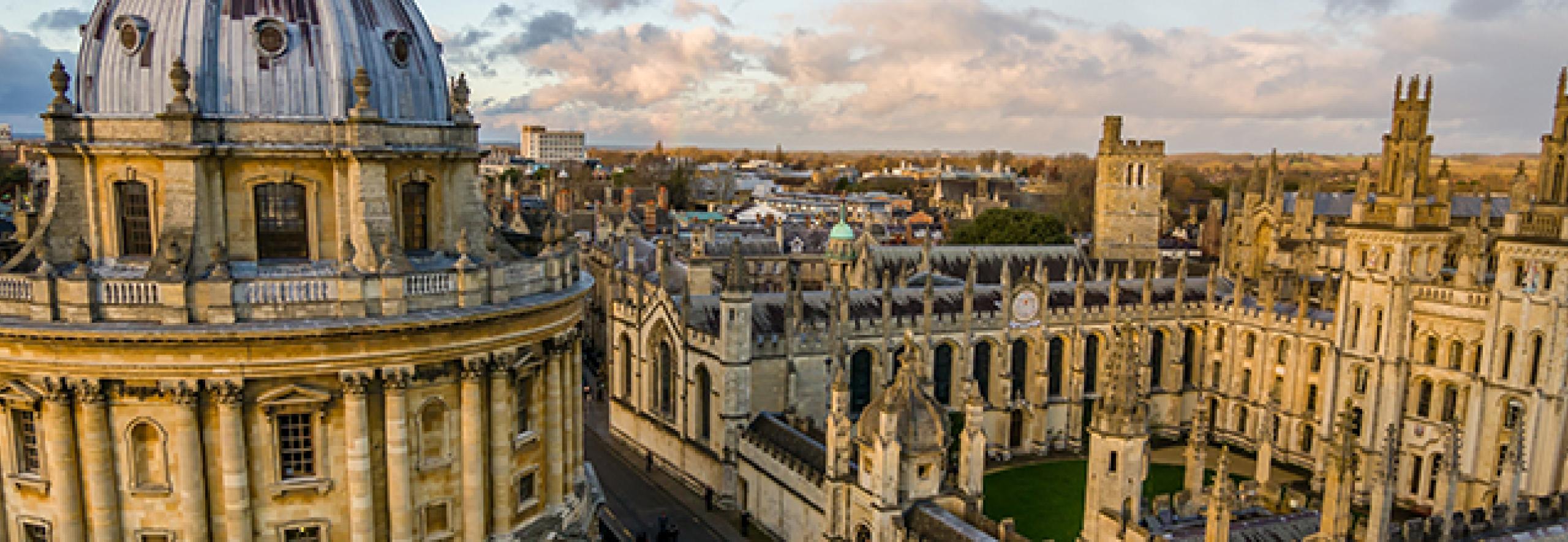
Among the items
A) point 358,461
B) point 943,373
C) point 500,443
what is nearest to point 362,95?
point 358,461

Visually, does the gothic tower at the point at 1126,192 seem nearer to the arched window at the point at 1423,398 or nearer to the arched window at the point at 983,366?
the arched window at the point at 983,366

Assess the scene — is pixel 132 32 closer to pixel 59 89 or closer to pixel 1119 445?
pixel 59 89

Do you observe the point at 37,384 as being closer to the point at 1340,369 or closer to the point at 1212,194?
the point at 1340,369

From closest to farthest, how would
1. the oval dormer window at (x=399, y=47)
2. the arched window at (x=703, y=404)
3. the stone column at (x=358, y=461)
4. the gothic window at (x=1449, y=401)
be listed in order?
the stone column at (x=358, y=461), the oval dormer window at (x=399, y=47), the gothic window at (x=1449, y=401), the arched window at (x=703, y=404)

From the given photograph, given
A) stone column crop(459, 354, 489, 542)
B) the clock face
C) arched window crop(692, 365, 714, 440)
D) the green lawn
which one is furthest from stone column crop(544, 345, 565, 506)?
the clock face

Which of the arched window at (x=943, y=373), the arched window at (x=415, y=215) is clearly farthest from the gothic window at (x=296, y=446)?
the arched window at (x=943, y=373)

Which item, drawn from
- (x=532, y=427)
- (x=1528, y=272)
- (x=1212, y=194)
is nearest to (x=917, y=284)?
(x=1528, y=272)
